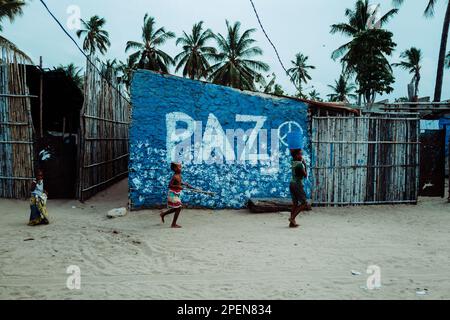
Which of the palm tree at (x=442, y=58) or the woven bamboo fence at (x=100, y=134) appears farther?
the palm tree at (x=442, y=58)

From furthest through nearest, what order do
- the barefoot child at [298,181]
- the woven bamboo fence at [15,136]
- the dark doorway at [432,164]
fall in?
the dark doorway at [432,164] < the woven bamboo fence at [15,136] < the barefoot child at [298,181]

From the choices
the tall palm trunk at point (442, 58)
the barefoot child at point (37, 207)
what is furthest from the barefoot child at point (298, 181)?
the tall palm trunk at point (442, 58)

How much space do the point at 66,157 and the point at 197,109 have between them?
138 inches

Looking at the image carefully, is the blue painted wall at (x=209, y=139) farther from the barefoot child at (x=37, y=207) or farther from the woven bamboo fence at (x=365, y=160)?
the barefoot child at (x=37, y=207)

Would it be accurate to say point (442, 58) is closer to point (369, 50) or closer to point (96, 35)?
point (369, 50)

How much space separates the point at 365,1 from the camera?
Result: 24.4 metres

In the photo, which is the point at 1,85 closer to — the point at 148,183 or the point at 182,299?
the point at 148,183

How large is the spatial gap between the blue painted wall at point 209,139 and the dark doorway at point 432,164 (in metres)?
3.49

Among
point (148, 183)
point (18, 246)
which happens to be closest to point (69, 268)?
point (18, 246)

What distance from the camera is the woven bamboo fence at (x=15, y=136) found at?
8312 mm

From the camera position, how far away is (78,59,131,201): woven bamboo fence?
856cm

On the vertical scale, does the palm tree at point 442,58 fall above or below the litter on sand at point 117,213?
above

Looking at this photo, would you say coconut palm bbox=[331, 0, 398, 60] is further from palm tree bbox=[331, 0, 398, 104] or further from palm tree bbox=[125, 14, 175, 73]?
palm tree bbox=[125, 14, 175, 73]

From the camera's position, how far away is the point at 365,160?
8492mm
